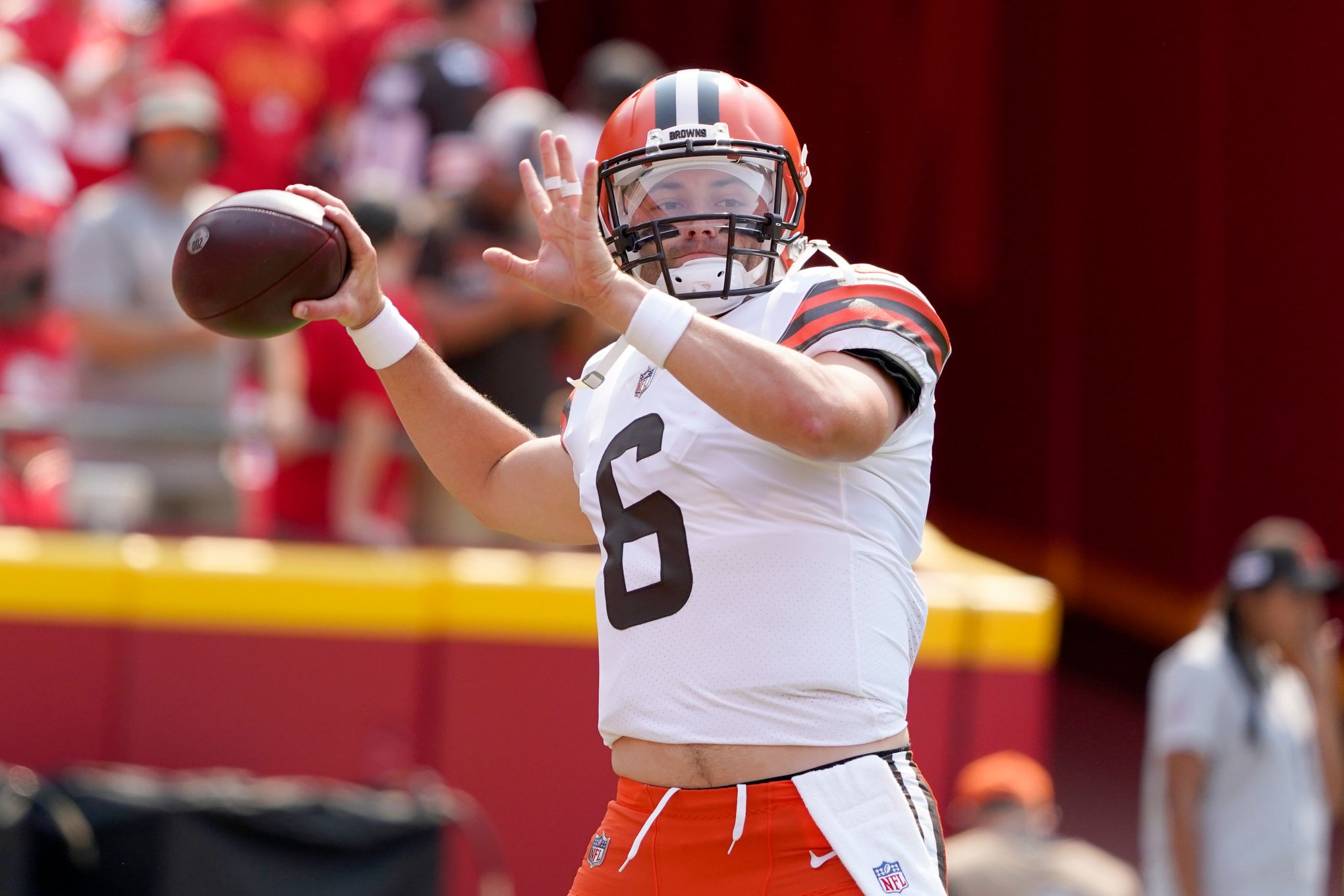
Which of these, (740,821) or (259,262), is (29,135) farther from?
(740,821)

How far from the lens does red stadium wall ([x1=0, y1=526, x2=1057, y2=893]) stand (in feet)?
18.9

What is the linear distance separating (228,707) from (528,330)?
1.64 metres

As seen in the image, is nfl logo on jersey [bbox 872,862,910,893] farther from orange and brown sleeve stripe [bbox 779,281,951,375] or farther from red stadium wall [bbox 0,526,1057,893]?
red stadium wall [bbox 0,526,1057,893]

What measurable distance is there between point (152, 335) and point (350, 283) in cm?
298

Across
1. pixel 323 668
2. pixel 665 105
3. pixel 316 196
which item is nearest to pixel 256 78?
pixel 323 668

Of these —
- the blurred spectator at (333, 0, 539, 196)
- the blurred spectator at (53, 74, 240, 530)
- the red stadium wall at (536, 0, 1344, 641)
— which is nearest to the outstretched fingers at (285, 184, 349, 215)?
the blurred spectator at (53, 74, 240, 530)

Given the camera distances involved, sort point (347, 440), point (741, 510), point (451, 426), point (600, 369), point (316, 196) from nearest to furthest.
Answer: point (741, 510)
point (600, 369)
point (316, 196)
point (451, 426)
point (347, 440)

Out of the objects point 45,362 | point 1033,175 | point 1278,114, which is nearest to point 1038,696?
point 45,362

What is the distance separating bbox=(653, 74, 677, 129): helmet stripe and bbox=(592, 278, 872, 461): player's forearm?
0.50m

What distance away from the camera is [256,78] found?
7293 millimetres

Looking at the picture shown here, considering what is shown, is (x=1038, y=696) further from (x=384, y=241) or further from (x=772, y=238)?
(x=772, y=238)

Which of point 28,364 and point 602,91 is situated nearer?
point 28,364

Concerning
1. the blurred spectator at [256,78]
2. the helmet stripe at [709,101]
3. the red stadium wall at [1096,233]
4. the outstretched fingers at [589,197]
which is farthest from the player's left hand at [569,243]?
the red stadium wall at [1096,233]

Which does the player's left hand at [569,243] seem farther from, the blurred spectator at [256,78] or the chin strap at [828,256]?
the blurred spectator at [256,78]
